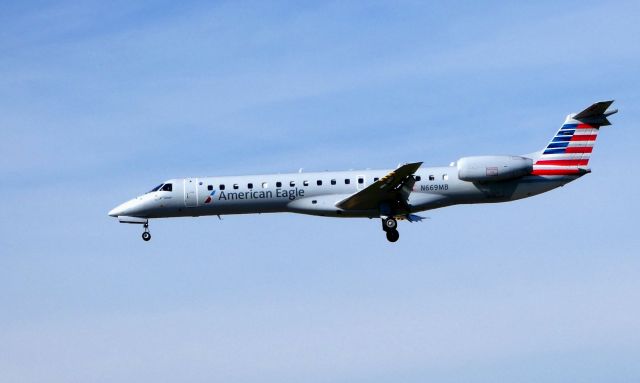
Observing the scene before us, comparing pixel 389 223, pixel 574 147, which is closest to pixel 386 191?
pixel 389 223

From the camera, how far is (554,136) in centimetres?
5788

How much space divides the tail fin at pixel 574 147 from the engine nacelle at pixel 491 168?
923 millimetres

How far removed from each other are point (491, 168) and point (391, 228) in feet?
15.6

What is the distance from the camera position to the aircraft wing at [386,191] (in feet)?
180

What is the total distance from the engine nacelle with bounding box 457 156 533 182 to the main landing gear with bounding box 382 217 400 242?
331 cm

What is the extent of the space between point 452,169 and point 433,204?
65.2 inches

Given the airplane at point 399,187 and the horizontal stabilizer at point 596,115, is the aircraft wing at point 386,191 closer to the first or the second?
the airplane at point 399,187

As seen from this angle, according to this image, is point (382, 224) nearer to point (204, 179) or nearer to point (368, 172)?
point (368, 172)

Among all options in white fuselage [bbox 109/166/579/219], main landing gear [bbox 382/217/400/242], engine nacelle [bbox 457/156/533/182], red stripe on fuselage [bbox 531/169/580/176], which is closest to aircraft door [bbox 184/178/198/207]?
white fuselage [bbox 109/166/579/219]

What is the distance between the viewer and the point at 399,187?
184ft

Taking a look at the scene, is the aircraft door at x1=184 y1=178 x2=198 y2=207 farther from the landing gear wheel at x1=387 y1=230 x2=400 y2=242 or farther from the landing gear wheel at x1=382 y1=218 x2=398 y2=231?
the landing gear wheel at x1=387 y1=230 x2=400 y2=242

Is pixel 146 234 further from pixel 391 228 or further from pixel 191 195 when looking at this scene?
pixel 391 228

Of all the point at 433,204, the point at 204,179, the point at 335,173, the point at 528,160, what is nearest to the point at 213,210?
the point at 204,179

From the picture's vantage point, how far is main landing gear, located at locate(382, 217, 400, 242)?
5709cm
